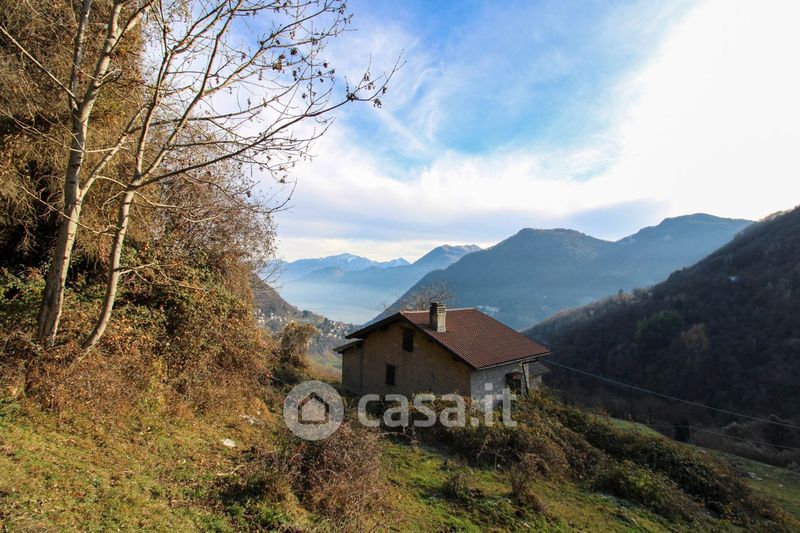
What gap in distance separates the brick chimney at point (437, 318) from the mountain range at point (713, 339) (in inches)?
1009

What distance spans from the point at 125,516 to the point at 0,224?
7253 mm

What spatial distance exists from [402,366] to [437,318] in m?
3.47

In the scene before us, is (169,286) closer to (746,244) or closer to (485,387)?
(485,387)

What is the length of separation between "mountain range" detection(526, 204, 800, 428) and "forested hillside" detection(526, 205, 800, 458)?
10 centimetres

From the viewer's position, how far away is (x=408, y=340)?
22.6 metres

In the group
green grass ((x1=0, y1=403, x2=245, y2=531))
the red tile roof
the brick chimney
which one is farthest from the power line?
green grass ((x1=0, y1=403, x2=245, y2=531))

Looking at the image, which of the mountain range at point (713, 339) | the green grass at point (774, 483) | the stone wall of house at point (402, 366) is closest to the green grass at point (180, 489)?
the green grass at point (774, 483)

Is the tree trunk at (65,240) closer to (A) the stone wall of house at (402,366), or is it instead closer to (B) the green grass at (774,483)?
(A) the stone wall of house at (402,366)

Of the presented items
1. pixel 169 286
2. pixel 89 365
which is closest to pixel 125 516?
pixel 89 365

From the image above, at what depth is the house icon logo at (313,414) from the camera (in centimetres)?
708

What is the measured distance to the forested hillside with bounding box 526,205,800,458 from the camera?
130 feet

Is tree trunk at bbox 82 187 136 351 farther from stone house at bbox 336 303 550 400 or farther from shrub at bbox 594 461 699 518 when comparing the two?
stone house at bbox 336 303 550 400

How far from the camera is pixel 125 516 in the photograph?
392 cm

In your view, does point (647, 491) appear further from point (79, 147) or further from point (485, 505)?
point (79, 147)
